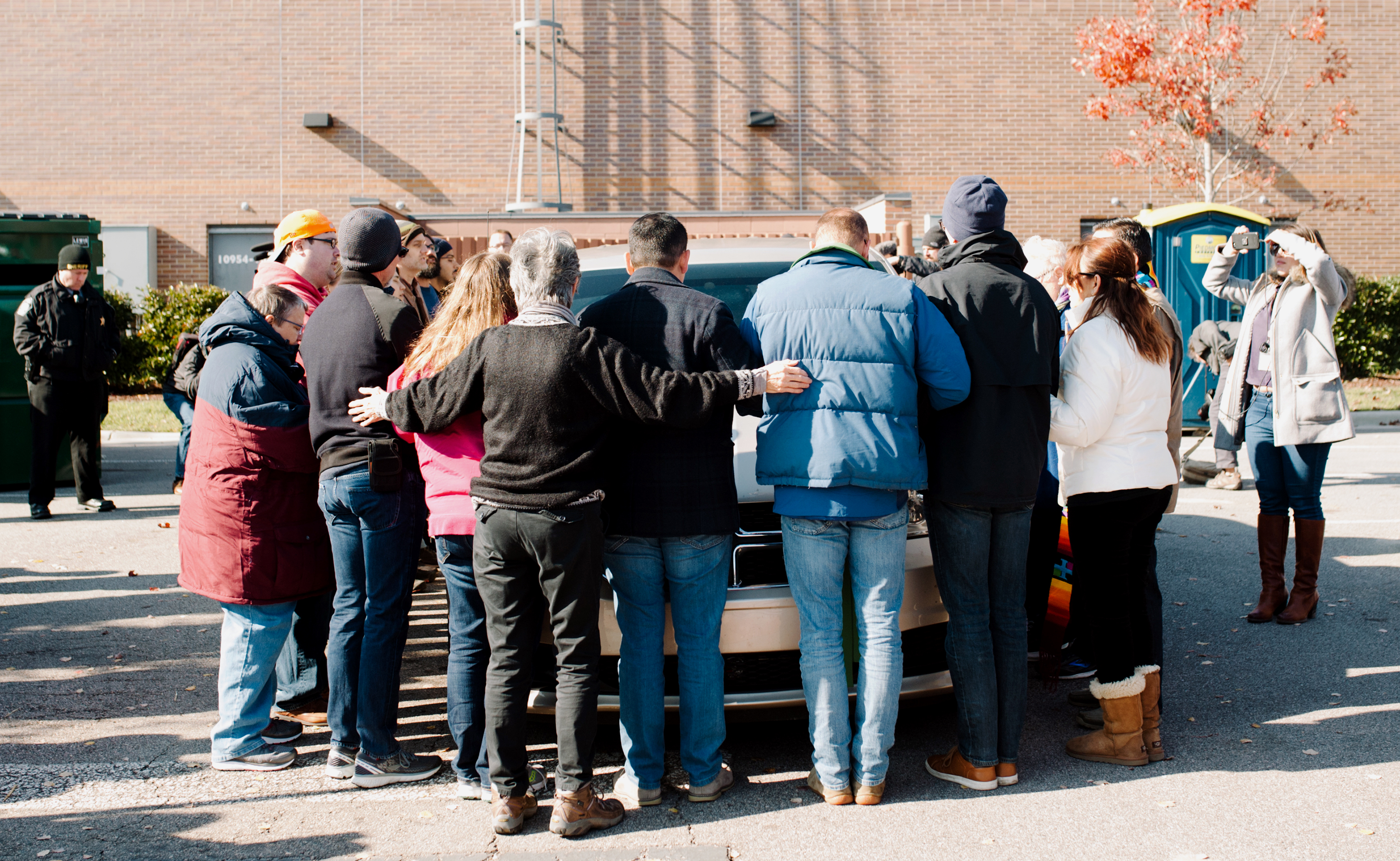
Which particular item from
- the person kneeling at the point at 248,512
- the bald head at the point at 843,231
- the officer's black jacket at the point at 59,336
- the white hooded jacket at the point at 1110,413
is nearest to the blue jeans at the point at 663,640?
the bald head at the point at 843,231

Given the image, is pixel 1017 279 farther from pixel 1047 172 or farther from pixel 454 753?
pixel 1047 172

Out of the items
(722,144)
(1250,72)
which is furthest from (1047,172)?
(722,144)

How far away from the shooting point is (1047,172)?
62.9 ft

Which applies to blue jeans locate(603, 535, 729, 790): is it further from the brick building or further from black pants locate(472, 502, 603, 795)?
the brick building

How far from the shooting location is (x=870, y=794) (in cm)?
378

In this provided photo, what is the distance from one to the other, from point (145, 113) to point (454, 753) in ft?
59.5

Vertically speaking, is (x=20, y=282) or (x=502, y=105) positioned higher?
(x=502, y=105)

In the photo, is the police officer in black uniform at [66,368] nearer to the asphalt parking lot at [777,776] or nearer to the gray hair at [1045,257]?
the asphalt parking lot at [777,776]

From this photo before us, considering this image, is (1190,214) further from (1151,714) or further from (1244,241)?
(1151,714)

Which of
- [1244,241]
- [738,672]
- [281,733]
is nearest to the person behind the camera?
[738,672]

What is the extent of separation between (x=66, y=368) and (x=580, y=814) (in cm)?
744

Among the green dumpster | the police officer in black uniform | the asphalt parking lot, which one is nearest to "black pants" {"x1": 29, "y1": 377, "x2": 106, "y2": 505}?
the police officer in black uniform

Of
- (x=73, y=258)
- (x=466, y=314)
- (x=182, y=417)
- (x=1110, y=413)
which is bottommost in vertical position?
(x=182, y=417)

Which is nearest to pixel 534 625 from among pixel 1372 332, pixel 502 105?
pixel 502 105
